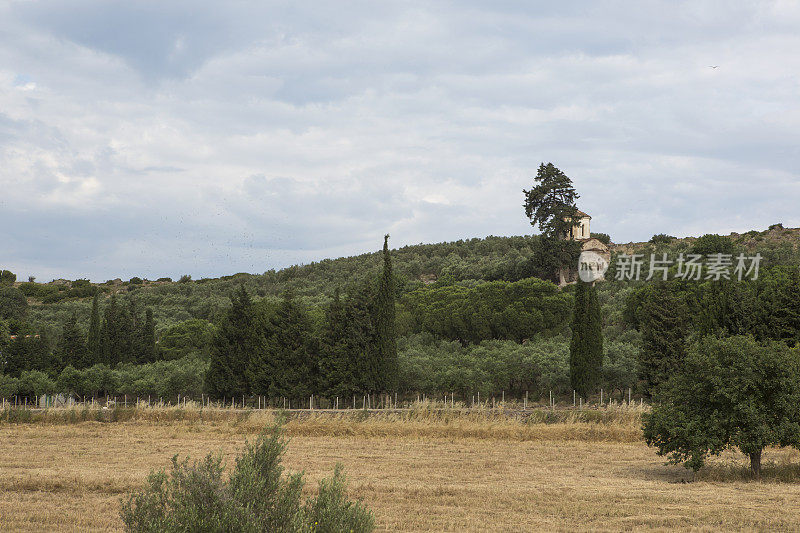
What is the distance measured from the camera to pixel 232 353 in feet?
128

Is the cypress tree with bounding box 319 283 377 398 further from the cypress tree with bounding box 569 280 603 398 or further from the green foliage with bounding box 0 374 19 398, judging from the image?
the green foliage with bounding box 0 374 19 398

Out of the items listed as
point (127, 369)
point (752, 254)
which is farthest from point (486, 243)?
point (127, 369)

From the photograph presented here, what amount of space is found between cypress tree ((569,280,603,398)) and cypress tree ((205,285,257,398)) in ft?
56.2

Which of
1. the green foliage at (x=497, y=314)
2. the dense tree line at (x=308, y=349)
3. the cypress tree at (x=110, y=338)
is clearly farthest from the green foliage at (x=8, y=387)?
the green foliage at (x=497, y=314)

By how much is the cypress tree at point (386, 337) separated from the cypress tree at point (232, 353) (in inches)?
291

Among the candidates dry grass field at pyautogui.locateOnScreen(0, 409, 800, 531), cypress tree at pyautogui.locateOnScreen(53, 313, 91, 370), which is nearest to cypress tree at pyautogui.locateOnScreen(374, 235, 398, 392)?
dry grass field at pyautogui.locateOnScreen(0, 409, 800, 531)

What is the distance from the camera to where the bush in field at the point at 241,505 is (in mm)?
6961

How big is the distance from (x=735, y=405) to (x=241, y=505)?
13.3 m

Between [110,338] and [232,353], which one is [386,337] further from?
[110,338]

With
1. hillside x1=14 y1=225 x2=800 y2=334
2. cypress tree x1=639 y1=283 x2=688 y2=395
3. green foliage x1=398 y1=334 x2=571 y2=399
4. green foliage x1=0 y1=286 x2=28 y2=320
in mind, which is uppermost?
hillside x1=14 y1=225 x2=800 y2=334

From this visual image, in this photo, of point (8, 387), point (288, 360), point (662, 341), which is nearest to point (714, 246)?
point (662, 341)

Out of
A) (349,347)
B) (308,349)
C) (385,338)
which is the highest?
(385,338)

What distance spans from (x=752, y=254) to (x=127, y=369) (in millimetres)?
54374

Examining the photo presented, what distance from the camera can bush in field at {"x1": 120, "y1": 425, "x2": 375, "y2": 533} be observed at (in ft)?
22.8
